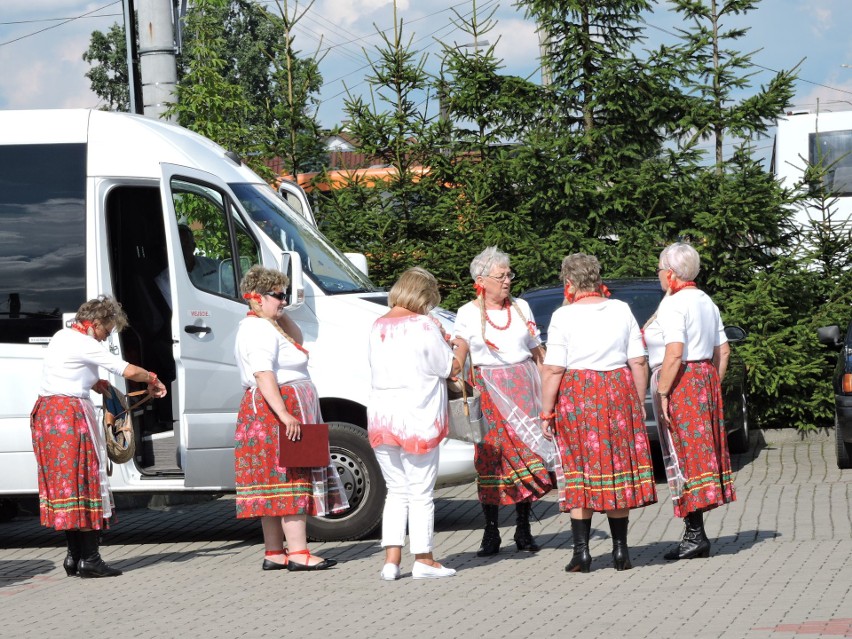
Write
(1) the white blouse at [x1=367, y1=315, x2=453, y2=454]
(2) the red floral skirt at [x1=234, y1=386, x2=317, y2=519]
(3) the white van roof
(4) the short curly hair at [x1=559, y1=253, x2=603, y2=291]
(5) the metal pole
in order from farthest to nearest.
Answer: (5) the metal pole
(3) the white van roof
(2) the red floral skirt at [x1=234, y1=386, x2=317, y2=519]
(4) the short curly hair at [x1=559, y1=253, x2=603, y2=291]
(1) the white blouse at [x1=367, y1=315, x2=453, y2=454]

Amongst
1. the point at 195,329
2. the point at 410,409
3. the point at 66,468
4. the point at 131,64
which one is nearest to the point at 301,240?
the point at 195,329

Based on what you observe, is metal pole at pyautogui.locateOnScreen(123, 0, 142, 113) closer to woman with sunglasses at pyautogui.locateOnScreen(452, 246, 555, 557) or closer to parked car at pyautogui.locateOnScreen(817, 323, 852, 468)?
woman with sunglasses at pyautogui.locateOnScreen(452, 246, 555, 557)

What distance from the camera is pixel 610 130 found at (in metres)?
15.3

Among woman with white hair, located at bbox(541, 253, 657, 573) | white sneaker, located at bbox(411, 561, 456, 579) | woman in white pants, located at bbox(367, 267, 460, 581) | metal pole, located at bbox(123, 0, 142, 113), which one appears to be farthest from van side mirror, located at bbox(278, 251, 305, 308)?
metal pole, located at bbox(123, 0, 142, 113)

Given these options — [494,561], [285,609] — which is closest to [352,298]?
[494,561]

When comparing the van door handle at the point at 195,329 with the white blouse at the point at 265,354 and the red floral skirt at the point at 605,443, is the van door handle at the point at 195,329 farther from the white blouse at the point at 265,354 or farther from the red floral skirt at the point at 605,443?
the red floral skirt at the point at 605,443

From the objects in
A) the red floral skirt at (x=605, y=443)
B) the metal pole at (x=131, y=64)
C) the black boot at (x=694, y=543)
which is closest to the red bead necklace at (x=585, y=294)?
the red floral skirt at (x=605, y=443)

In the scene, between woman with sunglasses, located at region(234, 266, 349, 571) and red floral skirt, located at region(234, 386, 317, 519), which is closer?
woman with sunglasses, located at region(234, 266, 349, 571)

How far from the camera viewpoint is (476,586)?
7.84m

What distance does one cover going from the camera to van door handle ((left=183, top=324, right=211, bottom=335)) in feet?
30.9

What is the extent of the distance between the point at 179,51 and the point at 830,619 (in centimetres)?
886

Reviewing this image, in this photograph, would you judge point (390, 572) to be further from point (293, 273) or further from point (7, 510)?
point (7, 510)

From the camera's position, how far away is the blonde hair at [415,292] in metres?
8.00

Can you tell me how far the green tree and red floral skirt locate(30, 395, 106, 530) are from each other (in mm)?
48967
